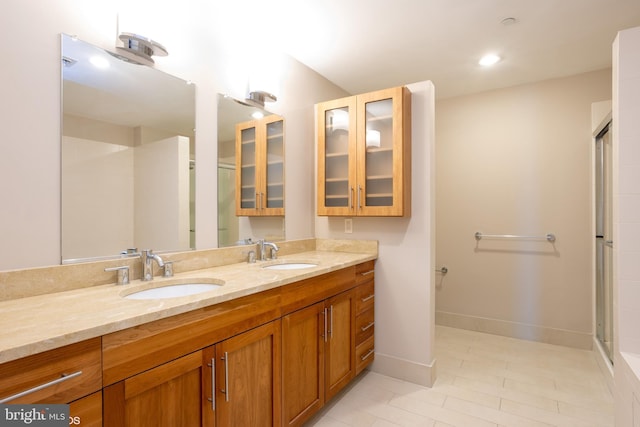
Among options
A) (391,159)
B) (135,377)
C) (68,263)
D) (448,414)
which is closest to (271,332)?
(135,377)

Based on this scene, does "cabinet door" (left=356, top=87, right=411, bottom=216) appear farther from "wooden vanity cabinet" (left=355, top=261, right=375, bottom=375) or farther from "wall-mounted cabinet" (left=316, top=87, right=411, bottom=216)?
"wooden vanity cabinet" (left=355, top=261, right=375, bottom=375)

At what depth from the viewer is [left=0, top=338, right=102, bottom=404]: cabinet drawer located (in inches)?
29.8

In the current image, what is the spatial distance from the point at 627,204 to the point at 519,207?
172 cm

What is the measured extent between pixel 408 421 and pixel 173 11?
8.76ft

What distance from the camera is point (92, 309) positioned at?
105cm

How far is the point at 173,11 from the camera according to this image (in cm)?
177

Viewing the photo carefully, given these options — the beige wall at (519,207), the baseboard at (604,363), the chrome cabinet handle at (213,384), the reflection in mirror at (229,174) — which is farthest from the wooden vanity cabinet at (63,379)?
the beige wall at (519,207)

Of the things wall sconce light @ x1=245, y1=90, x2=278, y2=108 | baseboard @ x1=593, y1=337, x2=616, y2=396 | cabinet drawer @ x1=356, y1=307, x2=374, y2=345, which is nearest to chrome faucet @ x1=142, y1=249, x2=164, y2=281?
wall sconce light @ x1=245, y1=90, x2=278, y2=108

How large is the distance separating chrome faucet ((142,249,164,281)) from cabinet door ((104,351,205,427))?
1.81ft

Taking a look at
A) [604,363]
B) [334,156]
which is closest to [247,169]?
[334,156]

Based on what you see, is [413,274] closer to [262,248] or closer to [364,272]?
[364,272]

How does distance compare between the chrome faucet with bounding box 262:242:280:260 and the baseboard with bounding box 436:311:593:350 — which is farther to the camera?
the baseboard with bounding box 436:311:593:350

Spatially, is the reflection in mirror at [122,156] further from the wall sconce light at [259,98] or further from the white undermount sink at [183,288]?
the wall sconce light at [259,98]

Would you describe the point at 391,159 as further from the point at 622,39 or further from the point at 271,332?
the point at 271,332
